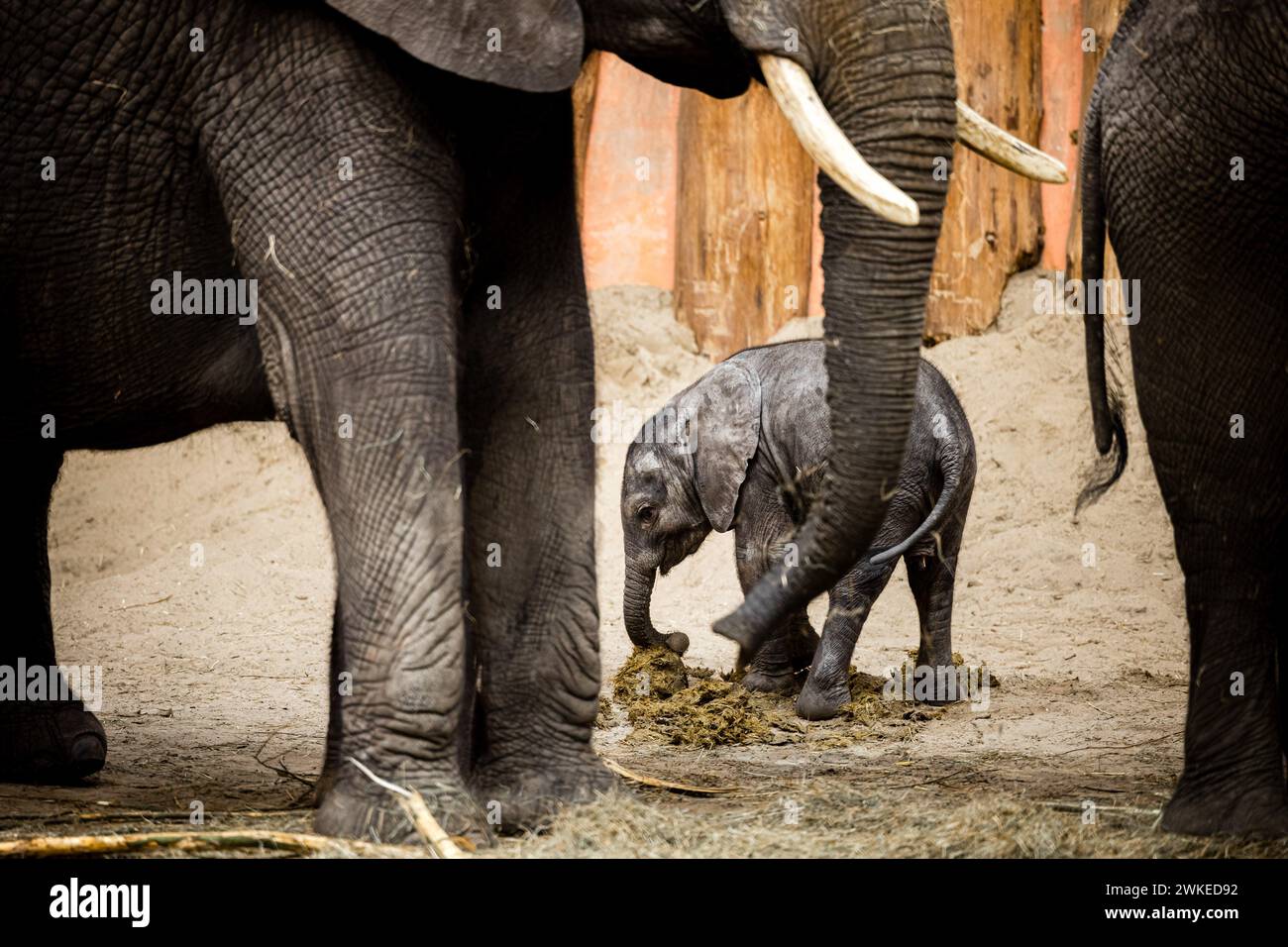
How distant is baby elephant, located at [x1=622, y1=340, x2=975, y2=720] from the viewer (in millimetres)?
7715

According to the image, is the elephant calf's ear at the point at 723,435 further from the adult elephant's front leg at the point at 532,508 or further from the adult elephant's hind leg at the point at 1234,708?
the adult elephant's hind leg at the point at 1234,708

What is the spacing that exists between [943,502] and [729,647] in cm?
200

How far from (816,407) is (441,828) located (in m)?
3.73

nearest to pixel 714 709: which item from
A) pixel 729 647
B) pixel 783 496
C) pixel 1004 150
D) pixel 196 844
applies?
pixel 783 496

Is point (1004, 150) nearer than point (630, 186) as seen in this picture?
Yes

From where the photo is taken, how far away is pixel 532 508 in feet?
17.4

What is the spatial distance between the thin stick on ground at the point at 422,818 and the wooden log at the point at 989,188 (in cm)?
727

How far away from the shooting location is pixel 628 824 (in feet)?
16.0

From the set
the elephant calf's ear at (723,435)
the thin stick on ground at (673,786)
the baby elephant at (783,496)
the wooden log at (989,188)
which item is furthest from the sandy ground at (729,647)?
the elephant calf's ear at (723,435)

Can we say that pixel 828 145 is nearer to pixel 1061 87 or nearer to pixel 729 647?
pixel 729 647

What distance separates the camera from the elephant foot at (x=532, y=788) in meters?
5.09
